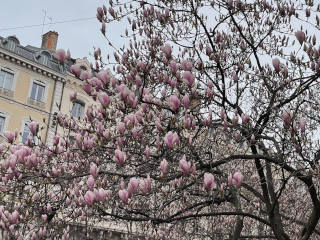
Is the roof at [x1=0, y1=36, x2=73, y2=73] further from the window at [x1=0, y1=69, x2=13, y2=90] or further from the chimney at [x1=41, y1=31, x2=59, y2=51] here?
the chimney at [x1=41, y1=31, x2=59, y2=51]

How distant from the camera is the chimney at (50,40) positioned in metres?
24.9

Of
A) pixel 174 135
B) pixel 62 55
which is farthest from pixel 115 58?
pixel 174 135

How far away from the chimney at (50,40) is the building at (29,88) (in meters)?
2.25

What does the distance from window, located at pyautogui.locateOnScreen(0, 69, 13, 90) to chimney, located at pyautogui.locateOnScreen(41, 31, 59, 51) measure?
4.87 metres

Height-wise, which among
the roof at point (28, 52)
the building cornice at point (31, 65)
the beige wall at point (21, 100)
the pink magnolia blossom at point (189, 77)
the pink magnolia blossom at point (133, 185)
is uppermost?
the roof at point (28, 52)

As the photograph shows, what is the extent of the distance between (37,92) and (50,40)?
200 inches

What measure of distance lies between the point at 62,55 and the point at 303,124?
255cm

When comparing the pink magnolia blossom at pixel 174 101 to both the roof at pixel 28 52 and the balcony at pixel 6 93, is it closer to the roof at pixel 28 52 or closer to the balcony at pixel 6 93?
the roof at pixel 28 52

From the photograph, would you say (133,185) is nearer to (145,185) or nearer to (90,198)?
(145,185)

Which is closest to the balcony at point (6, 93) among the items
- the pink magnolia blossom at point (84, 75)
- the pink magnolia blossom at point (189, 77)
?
the pink magnolia blossom at point (84, 75)

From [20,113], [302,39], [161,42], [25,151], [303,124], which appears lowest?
[25,151]

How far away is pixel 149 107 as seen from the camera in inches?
181

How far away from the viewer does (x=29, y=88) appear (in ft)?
69.7

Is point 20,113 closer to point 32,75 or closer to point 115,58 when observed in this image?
point 32,75
